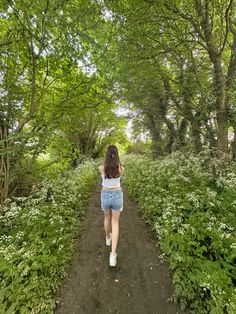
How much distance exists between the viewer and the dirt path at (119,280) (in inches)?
91.0

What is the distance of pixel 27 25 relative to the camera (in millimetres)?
3426

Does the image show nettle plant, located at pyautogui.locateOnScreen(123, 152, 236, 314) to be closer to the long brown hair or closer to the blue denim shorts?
the blue denim shorts

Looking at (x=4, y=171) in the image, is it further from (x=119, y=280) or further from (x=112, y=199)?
(x=119, y=280)

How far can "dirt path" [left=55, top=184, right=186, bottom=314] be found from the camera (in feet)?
7.58

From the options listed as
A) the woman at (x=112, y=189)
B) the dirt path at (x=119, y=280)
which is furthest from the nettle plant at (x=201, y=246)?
the woman at (x=112, y=189)

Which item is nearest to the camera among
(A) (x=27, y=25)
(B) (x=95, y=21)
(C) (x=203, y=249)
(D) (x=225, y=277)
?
(D) (x=225, y=277)

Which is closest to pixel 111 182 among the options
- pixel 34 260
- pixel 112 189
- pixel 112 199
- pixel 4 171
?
pixel 112 189

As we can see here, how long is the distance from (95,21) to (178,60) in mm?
4282

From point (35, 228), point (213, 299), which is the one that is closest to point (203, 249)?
point (213, 299)

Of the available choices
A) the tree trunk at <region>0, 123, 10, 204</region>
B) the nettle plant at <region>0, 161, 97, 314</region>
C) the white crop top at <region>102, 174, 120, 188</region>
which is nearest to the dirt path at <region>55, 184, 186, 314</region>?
the nettle plant at <region>0, 161, 97, 314</region>

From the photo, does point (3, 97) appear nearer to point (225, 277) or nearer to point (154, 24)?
point (154, 24)

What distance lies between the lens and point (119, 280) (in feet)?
9.00

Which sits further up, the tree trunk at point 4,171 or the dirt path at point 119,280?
the tree trunk at point 4,171

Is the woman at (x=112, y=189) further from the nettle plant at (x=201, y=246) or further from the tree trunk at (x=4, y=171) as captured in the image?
the tree trunk at (x=4, y=171)
